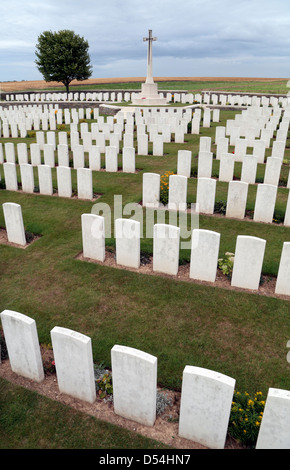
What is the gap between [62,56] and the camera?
3519cm

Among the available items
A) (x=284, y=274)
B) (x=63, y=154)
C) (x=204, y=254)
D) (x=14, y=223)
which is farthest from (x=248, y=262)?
(x=63, y=154)

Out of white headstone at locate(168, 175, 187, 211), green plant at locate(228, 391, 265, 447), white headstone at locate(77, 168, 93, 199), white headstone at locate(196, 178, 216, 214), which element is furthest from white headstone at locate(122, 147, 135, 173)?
green plant at locate(228, 391, 265, 447)

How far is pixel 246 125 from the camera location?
613 inches

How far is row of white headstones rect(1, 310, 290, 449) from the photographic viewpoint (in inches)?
104

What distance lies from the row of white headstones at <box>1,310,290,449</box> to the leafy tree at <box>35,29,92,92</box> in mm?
37519

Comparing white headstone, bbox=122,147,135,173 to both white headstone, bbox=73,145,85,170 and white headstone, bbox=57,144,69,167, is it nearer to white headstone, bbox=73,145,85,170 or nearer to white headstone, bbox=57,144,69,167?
white headstone, bbox=73,145,85,170

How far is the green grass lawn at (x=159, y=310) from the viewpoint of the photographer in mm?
3871

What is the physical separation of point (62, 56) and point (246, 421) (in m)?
39.3

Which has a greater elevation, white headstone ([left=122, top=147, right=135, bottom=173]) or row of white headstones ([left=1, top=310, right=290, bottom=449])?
white headstone ([left=122, top=147, right=135, bottom=173])

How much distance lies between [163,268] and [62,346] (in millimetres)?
2682

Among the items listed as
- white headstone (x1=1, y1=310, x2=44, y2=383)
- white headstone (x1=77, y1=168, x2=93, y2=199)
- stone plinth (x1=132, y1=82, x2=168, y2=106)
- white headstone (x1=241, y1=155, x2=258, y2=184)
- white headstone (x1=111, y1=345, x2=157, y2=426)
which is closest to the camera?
white headstone (x1=111, y1=345, x2=157, y2=426)

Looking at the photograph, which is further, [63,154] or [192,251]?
[63,154]

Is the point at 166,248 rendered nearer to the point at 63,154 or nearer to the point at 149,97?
the point at 63,154
